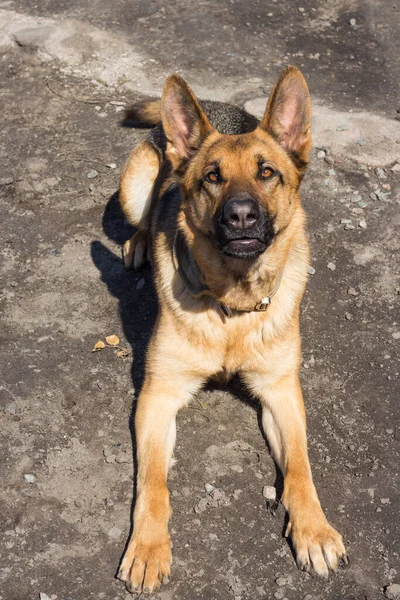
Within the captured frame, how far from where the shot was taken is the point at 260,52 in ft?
27.9

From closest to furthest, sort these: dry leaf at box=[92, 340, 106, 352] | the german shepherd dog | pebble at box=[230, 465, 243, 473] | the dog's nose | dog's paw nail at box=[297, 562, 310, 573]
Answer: dog's paw nail at box=[297, 562, 310, 573] < the dog's nose < the german shepherd dog < pebble at box=[230, 465, 243, 473] < dry leaf at box=[92, 340, 106, 352]

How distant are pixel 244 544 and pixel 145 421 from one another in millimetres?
919

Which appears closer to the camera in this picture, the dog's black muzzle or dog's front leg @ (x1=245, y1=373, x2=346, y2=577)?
dog's front leg @ (x1=245, y1=373, x2=346, y2=577)

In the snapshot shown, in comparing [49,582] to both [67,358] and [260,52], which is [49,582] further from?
[260,52]

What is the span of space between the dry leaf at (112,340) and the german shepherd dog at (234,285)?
67 cm

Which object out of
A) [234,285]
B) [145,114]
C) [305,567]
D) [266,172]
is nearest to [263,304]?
[234,285]

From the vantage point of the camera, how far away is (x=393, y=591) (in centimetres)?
378

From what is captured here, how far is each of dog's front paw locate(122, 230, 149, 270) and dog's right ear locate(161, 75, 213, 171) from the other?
147 cm

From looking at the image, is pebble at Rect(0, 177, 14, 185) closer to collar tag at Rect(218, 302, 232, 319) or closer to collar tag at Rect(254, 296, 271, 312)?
collar tag at Rect(218, 302, 232, 319)

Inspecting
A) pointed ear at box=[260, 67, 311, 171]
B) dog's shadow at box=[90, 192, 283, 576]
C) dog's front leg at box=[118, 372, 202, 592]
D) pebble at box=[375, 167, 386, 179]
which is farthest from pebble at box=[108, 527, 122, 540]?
pebble at box=[375, 167, 386, 179]

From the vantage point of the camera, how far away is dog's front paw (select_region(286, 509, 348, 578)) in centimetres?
386

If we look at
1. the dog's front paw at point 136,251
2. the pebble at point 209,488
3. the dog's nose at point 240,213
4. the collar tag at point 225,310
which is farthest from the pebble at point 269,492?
the dog's front paw at point 136,251

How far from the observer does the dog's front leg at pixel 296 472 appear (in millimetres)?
3881

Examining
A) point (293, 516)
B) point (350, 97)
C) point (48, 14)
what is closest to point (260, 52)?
point (350, 97)
